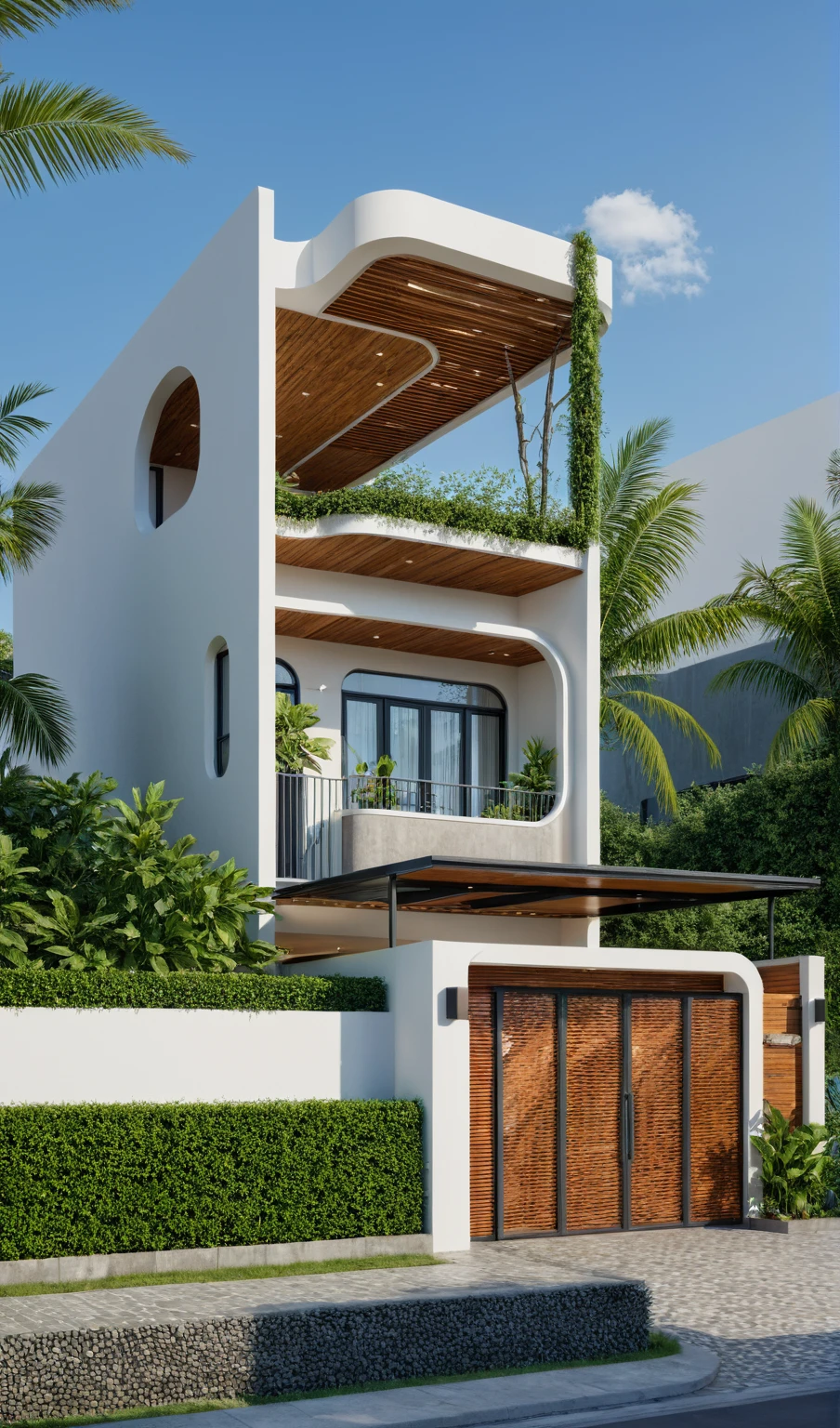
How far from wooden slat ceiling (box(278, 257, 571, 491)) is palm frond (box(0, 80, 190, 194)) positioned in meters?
4.38

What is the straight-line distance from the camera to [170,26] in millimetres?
15258

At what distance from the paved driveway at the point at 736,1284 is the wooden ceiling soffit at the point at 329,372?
1236 cm

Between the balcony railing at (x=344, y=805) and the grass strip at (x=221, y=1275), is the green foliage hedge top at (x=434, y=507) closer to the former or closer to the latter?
the balcony railing at (x=344, y=805)

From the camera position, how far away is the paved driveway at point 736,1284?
9906 mm

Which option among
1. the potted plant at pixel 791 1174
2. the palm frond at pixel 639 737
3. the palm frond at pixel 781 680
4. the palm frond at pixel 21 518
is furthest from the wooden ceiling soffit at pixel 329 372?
the potted plant at pixel 791 1174

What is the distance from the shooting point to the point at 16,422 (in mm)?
19016

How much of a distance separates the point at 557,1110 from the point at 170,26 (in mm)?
12471

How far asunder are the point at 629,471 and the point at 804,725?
5801 mm

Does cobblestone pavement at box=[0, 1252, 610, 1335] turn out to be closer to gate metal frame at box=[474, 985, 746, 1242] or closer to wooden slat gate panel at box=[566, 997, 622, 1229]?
gate metal frame at box=[474, 985, 746, 1242]

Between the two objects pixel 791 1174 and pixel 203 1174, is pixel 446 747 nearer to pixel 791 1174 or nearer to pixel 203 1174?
pixel 791 1174

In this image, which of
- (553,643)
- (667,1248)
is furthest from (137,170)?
(667,1248)

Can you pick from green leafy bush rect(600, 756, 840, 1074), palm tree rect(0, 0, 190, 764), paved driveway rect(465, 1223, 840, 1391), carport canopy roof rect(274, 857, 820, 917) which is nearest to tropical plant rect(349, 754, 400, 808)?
carport canopy roof rect(274, 857, 820, 917)

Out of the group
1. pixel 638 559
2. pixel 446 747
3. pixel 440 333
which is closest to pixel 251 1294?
pixel 446 747

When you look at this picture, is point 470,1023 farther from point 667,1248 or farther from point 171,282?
point 171,282
